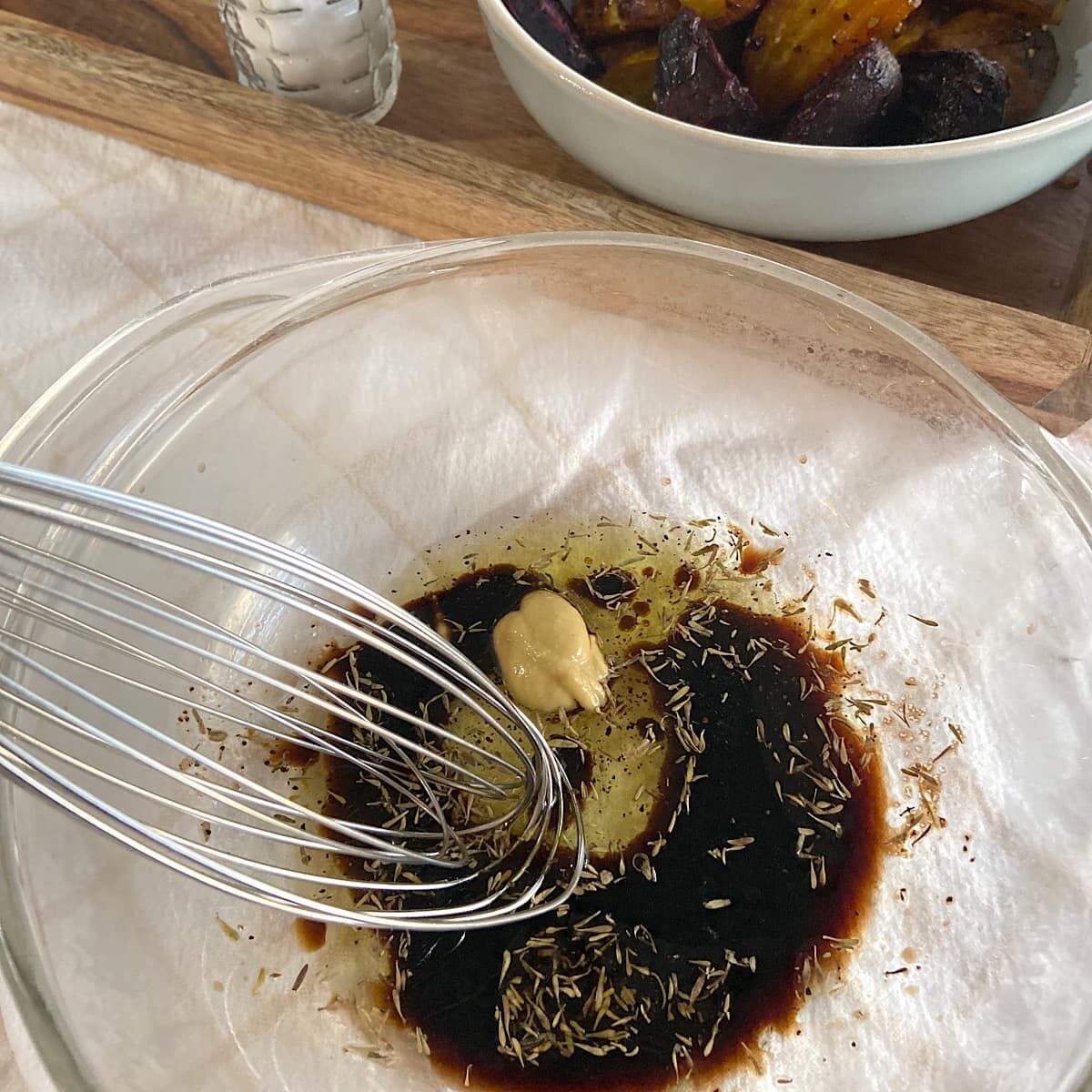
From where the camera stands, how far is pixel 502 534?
1.73ft

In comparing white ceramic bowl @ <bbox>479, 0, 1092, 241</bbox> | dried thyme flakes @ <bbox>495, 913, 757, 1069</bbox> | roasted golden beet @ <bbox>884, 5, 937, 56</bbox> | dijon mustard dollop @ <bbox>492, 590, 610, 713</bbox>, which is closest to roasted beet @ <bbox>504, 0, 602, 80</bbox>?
white ceramic bowl @ <bbox>479, 0, 1092, 241</bbox>

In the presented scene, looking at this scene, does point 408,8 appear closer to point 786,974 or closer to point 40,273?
point 40,273

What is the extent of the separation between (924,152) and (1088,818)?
0.29m

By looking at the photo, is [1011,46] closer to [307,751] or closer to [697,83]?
[697,83]

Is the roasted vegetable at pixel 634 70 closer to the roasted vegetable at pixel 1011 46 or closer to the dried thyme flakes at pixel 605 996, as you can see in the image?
the roasted vegetable at pixel 1011 46

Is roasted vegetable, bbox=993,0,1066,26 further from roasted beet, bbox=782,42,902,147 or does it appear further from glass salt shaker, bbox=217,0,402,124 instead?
glass salt shaker, bbox=217,0,402,124

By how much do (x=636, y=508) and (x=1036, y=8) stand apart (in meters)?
0.32

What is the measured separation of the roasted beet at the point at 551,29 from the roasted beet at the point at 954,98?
153mm

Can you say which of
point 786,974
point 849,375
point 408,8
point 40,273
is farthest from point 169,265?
point 786,974

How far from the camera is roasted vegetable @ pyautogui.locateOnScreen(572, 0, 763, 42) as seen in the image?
47cm

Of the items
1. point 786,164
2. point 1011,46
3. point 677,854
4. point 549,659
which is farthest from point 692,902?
point 1011,46

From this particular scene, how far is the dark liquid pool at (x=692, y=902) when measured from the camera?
41 centimetres

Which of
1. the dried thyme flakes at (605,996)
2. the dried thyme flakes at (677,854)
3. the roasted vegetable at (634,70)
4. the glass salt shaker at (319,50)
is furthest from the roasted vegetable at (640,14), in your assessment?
the dried thyme flakes at (605,996)

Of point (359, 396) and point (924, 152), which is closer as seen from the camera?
point (924, 152)
